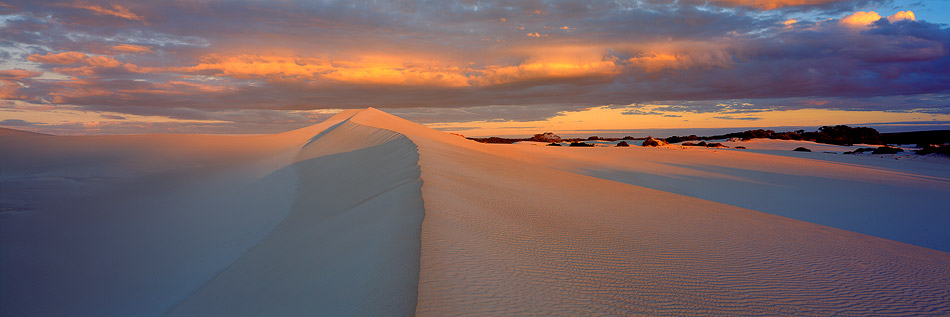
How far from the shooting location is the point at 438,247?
4.10 meters

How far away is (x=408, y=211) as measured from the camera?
534 centimetres

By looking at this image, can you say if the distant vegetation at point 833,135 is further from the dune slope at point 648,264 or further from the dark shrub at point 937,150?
the dune slope at point 648,264

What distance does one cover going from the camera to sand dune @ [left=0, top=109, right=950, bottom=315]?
3541 mm

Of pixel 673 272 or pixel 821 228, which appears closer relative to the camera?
pixel 673 272

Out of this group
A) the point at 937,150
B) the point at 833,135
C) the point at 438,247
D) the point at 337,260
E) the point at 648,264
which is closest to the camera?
the point at 438,247

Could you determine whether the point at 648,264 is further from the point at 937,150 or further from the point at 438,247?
the point at 937,150

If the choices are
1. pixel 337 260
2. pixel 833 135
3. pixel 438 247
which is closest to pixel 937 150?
pixel 833 135

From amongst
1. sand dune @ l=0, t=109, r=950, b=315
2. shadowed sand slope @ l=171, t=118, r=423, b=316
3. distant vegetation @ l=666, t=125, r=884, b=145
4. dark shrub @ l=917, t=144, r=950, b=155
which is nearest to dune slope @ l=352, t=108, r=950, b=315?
sand dune @ l=0, t=109, r=950, b=315

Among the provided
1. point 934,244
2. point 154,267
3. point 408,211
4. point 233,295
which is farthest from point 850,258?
point 154,267

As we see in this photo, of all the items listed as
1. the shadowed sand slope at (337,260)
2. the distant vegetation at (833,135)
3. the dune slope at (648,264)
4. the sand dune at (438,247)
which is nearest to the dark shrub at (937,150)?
the sand dune at (438,247)

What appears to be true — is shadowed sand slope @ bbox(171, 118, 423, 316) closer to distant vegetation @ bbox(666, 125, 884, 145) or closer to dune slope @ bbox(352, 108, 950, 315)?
dune slope @ bbox(352, 108, 950, 315)

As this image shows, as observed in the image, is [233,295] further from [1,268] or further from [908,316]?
[908,316]

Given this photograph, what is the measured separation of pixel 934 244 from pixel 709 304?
659 centimetres

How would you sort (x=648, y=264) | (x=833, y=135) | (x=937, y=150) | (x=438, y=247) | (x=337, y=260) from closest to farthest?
(x=438, y=247) < (x=648, y=264) < (x=337, y=260) < (x=937, y=150) < (x=833, y=135)
